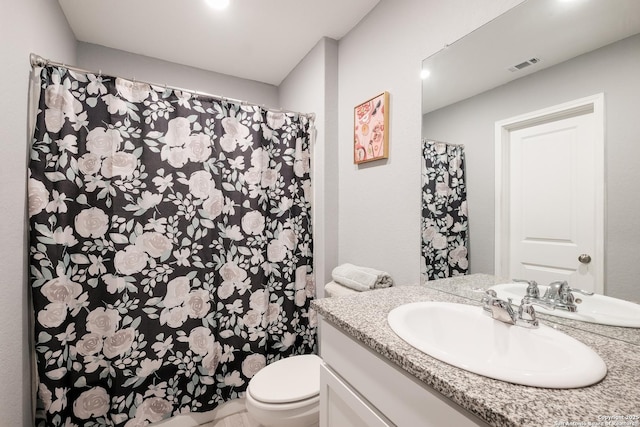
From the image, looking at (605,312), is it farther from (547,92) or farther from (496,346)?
(547,92)

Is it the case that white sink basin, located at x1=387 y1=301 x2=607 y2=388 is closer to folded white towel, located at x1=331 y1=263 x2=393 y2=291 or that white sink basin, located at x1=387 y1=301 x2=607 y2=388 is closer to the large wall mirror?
the large wall mirror

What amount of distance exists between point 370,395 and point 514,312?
0.53 metres

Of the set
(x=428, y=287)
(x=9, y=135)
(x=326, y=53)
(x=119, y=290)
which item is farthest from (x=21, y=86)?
(x=428, y=287)

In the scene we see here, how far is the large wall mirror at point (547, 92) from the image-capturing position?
2.40 ft

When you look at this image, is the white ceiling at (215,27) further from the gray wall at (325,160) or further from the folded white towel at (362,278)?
the folded white towel at (362,278)

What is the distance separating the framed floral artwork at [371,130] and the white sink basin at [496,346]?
88cm

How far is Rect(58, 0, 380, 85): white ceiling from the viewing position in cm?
159

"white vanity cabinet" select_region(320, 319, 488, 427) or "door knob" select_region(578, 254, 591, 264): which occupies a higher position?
"door knob" select_region(578, 254, 591, 264)

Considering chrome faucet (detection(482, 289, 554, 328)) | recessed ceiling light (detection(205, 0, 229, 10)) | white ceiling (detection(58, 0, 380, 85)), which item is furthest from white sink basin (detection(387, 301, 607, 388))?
recessed ceiling light (detection(205, 0, 229, 10))

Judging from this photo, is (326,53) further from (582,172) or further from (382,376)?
(382,376)

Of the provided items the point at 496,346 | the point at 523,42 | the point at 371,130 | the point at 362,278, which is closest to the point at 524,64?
the point at 523,42

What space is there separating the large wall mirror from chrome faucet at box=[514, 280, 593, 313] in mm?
80

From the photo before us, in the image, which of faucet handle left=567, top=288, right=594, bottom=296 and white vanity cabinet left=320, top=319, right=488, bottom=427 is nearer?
white vanity cabinet left=320, top=319, right=488, bottom=427

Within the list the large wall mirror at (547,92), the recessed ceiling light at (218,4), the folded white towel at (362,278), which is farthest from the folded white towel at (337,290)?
the recessed ceiling light at (218,4)
